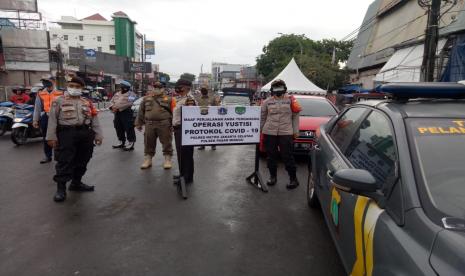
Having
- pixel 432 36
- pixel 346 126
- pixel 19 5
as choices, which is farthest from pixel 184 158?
pixel 19 5

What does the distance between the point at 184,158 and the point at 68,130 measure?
164 centimetres

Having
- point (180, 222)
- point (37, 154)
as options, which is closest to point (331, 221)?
point (180, 222)

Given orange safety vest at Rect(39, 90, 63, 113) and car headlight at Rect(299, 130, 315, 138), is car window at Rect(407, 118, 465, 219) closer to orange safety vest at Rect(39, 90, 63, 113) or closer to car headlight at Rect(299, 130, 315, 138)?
car headlight at Rect(299, 130, 315, 138)

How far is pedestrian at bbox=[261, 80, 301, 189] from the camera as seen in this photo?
17.0ft

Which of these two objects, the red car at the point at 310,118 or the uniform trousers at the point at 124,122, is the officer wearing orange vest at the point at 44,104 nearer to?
the uniform trousers at the point at 124,122

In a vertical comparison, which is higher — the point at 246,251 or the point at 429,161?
the point at 429,161

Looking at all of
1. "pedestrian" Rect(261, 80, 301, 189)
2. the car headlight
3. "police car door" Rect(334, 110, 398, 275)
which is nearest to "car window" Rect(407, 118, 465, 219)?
"police car door" Rect(334, 110, 398, 275)

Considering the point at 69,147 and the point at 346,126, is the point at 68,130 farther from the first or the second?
the point at 346,126

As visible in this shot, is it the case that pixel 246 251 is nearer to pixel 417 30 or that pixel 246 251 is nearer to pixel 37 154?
pixel 37 154

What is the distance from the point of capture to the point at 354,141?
293 cm

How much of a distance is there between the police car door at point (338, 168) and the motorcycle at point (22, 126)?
8015 millimetres

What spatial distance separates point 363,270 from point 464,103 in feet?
4.80

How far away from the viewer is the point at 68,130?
461 centimetres

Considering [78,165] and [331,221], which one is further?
[78,165]
